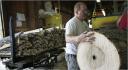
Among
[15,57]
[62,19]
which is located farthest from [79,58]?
[62,19]

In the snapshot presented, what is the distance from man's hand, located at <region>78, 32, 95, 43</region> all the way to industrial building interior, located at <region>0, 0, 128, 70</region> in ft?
2.77

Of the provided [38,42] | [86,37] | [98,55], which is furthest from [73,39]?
[38,42]

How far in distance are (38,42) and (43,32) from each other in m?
0.29

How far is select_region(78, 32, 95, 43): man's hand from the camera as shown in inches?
131

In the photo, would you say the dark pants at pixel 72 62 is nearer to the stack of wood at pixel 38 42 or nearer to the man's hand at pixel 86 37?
the man's hand at pixel 86 37

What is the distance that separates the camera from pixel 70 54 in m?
3.65

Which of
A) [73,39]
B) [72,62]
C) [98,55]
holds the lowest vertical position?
[72,62]

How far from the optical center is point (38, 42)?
566 cm

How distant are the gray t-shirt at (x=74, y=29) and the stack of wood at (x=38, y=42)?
1.78 metres

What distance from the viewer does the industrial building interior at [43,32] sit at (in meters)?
4.77

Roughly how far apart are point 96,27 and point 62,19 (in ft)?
13.9

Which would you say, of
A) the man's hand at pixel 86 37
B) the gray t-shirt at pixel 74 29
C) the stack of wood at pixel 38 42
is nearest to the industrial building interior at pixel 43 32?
the stack of wood at pixel 38 42

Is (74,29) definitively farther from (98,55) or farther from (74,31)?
(98,55)

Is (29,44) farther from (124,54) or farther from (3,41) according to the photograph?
(124,54)
